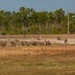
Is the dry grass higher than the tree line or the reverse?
the reverse

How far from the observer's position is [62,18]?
89812 millimetres

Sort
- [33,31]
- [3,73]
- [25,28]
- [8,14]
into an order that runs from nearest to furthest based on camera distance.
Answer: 1. [3,73]
2. [33,31]
3. [25,28]
4. [8,14]

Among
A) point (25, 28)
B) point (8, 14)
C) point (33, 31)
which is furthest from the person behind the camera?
point (8, 14)

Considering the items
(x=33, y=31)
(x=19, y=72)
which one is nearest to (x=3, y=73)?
(x=19, y=72)

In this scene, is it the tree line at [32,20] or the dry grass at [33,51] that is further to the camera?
the tree line at [32,20]

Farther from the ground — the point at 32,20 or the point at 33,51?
the point at 32,20

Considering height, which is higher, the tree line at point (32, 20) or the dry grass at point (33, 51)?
the tree line at point (32, 20)

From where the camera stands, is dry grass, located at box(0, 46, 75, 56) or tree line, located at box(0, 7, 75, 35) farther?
tree line, located at box(0, 7, 75, 35)

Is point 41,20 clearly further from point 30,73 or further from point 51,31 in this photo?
point 30,73

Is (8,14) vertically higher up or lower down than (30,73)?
higher up

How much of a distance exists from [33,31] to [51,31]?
482 cm

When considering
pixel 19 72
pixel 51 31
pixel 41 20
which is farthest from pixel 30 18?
pixel 19 72

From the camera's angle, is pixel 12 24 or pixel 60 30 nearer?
pixel 60 30

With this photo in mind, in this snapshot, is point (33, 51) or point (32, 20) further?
point (32, 20)
